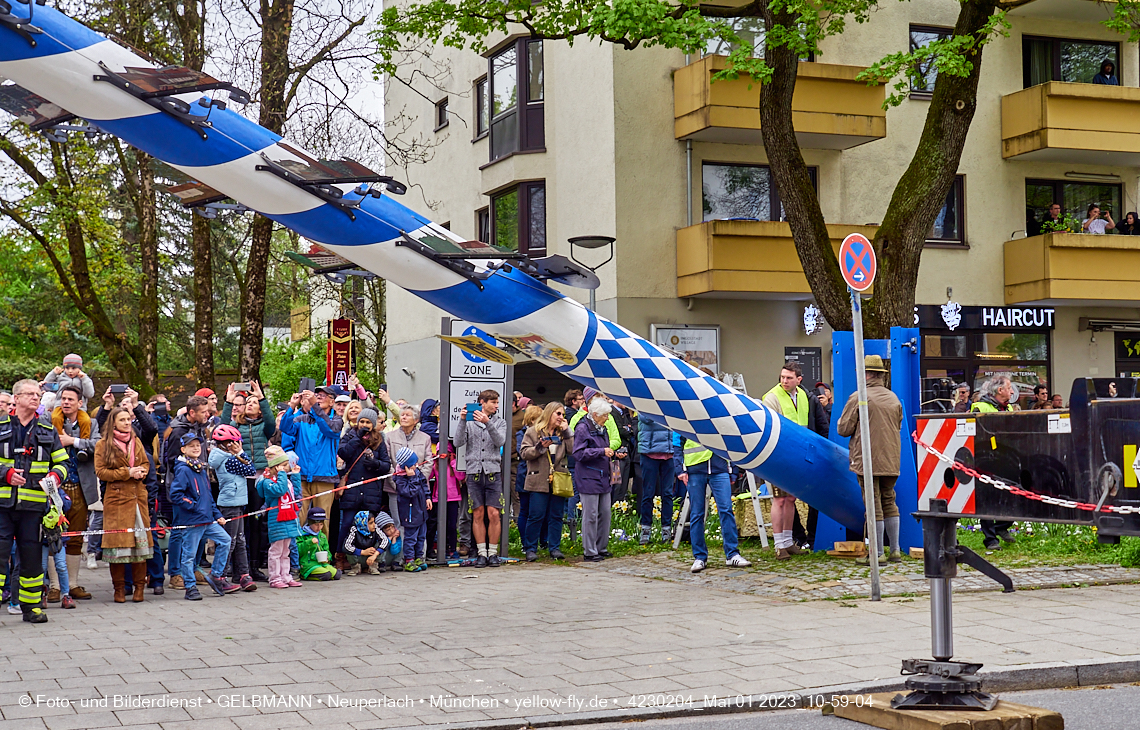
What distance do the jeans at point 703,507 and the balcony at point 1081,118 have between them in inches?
634

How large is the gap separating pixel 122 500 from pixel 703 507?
5.85 meters

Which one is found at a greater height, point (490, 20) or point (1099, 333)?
point (490, 20)

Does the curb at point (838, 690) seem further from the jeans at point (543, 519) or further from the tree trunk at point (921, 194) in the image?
the tree trunk at point (921, 194)

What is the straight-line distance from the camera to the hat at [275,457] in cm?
1231

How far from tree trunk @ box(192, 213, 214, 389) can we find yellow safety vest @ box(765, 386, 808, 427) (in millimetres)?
11173

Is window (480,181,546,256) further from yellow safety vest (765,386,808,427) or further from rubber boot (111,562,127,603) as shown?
rubber boot (111,562,127,603)

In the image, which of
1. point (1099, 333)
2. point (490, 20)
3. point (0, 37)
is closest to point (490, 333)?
point (0, 37)

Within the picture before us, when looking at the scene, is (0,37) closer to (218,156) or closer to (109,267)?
(218,156)

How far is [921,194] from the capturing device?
51.2 feet

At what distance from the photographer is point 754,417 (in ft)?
37.7

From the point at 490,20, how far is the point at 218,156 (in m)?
9.25

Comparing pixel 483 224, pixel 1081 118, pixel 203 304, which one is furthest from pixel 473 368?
pixel 1081 118

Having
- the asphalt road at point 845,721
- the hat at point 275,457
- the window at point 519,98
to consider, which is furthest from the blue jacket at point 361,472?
the window at point 519,98

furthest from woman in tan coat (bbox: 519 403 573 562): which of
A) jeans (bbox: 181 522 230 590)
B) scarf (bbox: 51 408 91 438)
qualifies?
scarf (bbox: 51 408 91 438)
